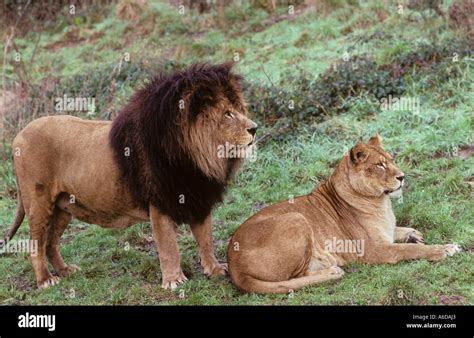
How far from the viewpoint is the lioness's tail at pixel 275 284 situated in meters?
6.14

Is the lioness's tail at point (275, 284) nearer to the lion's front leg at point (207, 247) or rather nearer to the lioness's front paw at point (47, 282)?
the lion's front leg at point (207, 247)

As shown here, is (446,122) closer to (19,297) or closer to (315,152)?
(315,152)

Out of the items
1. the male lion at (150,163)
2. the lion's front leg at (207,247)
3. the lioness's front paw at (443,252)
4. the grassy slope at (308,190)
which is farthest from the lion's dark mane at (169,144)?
the lioness's front paw at (443,252)

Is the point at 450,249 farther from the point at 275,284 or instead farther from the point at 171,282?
the point at 171,282

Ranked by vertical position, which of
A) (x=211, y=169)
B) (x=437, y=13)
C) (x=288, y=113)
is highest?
(x=437, y=13)

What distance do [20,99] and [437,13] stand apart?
22.4ft

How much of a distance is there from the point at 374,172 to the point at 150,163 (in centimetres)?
188

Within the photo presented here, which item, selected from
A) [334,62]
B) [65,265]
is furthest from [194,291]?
[334,62]

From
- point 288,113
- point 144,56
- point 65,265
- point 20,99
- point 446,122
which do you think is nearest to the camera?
point 65,265

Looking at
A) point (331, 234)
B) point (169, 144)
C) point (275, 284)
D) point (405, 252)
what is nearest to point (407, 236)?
point (405, 252)

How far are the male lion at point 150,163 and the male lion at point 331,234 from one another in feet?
1.74

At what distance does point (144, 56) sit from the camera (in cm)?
1409

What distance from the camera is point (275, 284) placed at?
20.2ft

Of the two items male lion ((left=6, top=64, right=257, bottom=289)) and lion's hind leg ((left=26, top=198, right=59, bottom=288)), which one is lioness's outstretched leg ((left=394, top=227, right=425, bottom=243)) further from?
lion's hind leg ((left=26, top=198, right=59, bottom=288))
